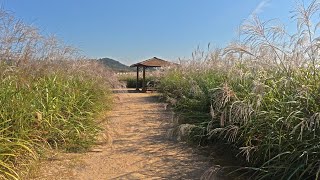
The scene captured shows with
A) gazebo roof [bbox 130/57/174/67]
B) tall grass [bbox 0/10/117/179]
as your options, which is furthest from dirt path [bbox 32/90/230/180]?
gazebo roof [bbox 130/57/174/67]

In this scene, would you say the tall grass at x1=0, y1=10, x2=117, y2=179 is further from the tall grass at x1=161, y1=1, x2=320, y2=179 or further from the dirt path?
the tall grass at x1=161, y1=1, x2=320, y2=179

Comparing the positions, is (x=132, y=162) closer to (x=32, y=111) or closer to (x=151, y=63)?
(x=32, y=111)

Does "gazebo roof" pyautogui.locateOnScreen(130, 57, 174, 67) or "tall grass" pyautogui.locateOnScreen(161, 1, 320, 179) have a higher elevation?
"gazebo roof" pyautogui.locateOnScreen(130, 57, 174, 67)

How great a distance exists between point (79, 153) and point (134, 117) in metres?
3.38

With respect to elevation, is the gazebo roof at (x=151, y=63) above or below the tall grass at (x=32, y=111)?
above

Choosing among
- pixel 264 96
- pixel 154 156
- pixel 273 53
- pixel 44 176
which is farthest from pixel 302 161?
pixel 44 176

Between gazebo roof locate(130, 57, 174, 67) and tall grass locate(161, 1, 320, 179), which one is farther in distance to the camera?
gazebo roof locate(130, 57, 174, 67)

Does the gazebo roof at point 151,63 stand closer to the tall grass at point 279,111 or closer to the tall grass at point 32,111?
the tall grass at point 32,111

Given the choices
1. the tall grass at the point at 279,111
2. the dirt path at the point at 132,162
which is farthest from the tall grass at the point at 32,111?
the tall grass at the point at 279,111

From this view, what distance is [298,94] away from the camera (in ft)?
9.71

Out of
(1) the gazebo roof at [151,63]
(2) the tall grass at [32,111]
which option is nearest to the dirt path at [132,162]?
(2) the tall grass at [32,111]

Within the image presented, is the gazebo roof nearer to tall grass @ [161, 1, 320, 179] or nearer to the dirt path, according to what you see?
the dirt path

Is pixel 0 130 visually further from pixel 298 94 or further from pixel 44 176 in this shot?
pixel 298 94

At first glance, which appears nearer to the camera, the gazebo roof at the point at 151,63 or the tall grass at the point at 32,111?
the tall grass at the point at 32,111
